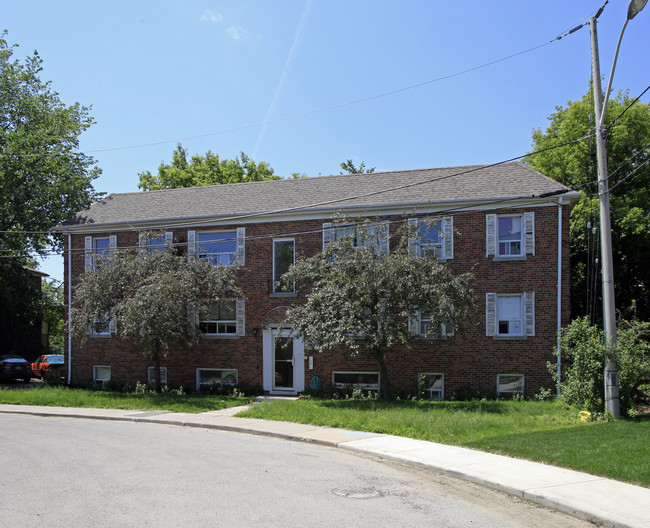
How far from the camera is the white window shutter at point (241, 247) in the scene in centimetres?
2217

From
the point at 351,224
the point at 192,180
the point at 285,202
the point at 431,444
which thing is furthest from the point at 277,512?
the point at 192,180

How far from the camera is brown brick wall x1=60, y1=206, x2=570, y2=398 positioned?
1916 cm

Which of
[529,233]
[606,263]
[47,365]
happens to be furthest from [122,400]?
[606,263]

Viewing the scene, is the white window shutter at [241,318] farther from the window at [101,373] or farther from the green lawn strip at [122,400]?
the window at [101,373]

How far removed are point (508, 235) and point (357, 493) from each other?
1379cm

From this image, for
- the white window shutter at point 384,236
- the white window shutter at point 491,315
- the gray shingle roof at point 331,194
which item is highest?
the gray shingle roof at point 331,194

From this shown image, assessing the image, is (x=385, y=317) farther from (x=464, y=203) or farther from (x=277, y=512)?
(x=277, y=512)

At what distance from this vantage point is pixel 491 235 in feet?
64.5

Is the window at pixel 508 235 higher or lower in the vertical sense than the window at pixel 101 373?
higher

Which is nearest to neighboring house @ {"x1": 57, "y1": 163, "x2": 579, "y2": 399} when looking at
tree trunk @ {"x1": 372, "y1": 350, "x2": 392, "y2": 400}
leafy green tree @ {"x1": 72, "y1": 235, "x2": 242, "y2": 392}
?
leafy green tree @ {"x1": 72, "y1": 235, "x2": 242, "y2": 392}

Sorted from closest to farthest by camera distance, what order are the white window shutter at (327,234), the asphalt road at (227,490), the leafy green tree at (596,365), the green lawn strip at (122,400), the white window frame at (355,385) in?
the asphalt road at (227,490)
the leafy green tree at (596,365)
the green lawn strip at (122,400)
the white window frame at (355,385)
the white window shutter at (327,234)

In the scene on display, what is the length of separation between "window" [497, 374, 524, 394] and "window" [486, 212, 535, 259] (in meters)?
3.92

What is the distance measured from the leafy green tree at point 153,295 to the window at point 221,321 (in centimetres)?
105

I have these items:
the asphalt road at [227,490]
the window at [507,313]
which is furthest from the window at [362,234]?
the asphalt road at [227,490]
